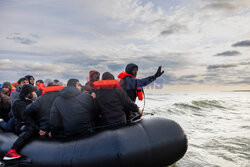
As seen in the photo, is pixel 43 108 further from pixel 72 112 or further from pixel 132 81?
pixel 132 81

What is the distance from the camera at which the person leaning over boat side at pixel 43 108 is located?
398 centimetres

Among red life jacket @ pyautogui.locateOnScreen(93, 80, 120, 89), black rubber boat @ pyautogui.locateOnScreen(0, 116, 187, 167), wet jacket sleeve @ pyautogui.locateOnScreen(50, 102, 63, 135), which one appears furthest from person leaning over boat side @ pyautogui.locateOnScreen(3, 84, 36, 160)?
red life jacket @ pyautogui.locateOnScreen(93, 80, 120, 89)

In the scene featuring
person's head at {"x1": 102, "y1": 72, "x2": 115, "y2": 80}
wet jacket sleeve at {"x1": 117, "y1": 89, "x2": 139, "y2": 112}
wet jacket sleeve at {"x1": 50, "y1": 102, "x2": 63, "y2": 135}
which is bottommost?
wet jacket sleeve at {"x1": 50, "y1": 102, "x2": 63, "y2": 135}

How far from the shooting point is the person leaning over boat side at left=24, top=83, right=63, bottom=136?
157 inches

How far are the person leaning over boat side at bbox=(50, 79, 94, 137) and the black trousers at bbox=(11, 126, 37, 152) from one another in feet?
1.93

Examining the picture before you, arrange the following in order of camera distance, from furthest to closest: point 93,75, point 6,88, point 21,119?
point 6,88
point 93,75
point 21,119

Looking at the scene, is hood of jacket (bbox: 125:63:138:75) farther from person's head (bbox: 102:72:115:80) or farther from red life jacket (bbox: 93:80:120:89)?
red life jacket (bbox: 93:80:120:89)

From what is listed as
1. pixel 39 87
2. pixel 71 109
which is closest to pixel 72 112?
pixel 71 109

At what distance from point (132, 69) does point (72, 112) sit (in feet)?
5.71

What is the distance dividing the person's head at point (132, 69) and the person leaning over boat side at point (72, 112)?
129 centimetres

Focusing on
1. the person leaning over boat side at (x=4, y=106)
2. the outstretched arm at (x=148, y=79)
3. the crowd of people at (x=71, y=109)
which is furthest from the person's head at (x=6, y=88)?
the outstretched arm at (x=148, y=79)

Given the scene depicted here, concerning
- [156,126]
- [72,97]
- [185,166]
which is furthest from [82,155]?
[185,166]

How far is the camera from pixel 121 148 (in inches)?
127

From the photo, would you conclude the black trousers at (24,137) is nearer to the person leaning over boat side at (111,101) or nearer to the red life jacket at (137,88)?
the person leaning over boat side at (111,101)
